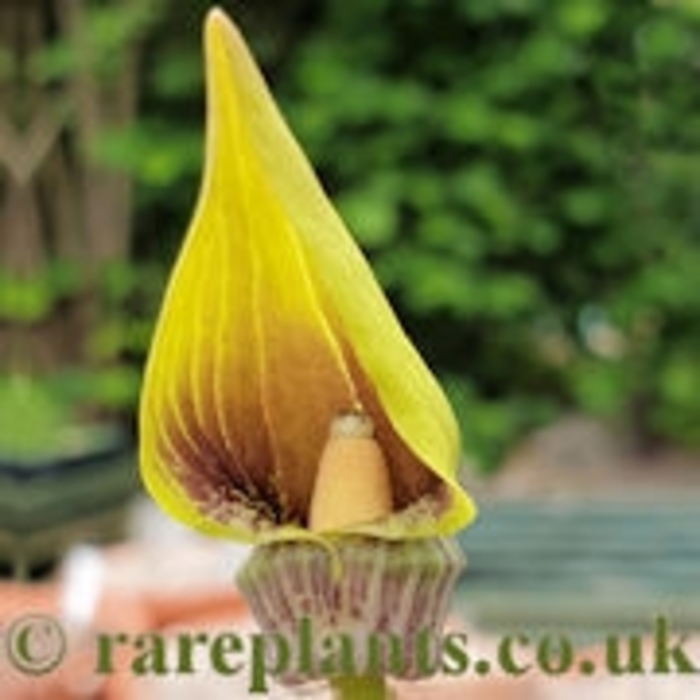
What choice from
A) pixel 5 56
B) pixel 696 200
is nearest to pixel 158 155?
pixel 5 56

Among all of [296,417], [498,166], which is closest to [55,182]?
[498,166]

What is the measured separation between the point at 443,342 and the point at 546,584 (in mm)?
1922

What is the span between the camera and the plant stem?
1.18ft

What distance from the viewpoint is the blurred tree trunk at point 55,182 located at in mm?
2746

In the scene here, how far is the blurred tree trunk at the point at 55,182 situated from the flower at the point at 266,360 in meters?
2.36

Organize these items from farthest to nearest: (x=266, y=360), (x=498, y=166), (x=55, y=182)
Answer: (x=55, y=182) → (x=498, y=166) → (x=266, y=360)

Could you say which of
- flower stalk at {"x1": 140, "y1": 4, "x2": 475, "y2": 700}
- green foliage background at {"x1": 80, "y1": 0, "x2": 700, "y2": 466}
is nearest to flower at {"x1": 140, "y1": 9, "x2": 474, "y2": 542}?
flower stalk at {"x1": 140, "y1": 4, "x2": 475, "y2": 700}

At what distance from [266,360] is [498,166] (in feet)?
7.46

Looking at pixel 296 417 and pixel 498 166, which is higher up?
pixel 498 166

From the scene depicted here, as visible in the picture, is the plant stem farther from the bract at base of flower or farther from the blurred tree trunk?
the blurred tree trunk

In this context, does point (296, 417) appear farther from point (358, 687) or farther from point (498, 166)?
point (498, 166)

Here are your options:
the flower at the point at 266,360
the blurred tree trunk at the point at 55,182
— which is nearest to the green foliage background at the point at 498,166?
the blurred tree trunk at the point at 55,182

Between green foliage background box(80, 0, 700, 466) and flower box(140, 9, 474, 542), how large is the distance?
199 centimetres

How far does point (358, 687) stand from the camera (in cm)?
36
